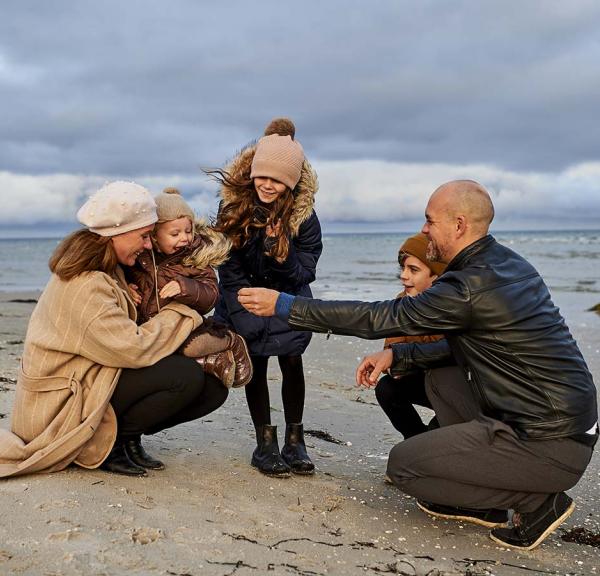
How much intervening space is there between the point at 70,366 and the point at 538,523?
8.59ft

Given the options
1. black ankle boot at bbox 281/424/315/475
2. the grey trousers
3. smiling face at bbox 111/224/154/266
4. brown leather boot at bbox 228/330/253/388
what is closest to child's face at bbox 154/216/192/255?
smiling face at bbox 111/224/154/266

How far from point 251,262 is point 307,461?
1.34 metres

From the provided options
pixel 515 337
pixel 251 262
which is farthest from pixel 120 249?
pixel 515 337

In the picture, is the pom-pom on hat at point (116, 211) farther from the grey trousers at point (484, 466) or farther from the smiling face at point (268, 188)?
the grey trousers at point (484, 466)

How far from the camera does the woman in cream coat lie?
12.8ft

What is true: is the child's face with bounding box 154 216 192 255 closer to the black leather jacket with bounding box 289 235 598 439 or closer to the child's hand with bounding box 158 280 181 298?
the child's hand with bounding box 158 280 181 298

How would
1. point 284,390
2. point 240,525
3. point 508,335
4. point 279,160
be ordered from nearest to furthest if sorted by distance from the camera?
point 508,335 < point 240,525 < point 279,160 < point 284,390

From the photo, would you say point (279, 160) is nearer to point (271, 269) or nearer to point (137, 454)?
point (271, 269)

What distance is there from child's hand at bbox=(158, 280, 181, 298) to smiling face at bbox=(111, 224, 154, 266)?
0.82ft

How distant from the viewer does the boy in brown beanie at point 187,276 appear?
4.31 metres

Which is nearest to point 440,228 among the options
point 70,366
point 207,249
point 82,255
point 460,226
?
point 460,226

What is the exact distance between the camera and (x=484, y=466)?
361 centimetres

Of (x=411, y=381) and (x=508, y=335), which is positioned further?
(x=411, y=381)

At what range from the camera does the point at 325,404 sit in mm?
6855
